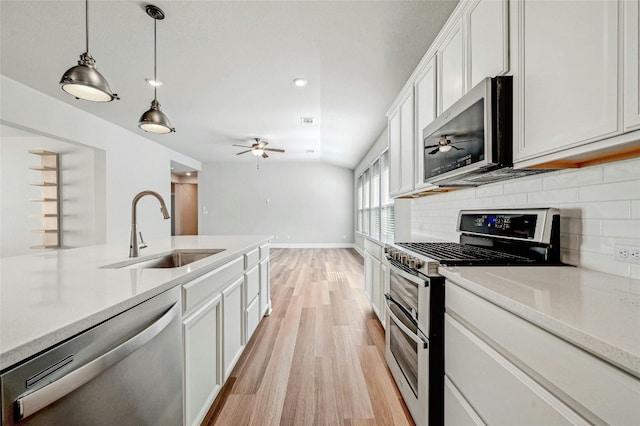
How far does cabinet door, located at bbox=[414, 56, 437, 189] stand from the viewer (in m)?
1.96

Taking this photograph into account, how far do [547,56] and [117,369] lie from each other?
1.82m

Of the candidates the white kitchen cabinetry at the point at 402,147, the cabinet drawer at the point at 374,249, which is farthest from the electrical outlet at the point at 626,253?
the cabinet drawer at the point at 374,249

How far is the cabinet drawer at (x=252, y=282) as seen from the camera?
7.40 ft

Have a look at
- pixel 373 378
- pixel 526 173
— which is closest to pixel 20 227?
pixel 373 378

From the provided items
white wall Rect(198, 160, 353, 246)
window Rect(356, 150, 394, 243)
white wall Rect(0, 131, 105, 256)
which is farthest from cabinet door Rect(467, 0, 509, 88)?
white wall Rect(198, 160, 353, 246)

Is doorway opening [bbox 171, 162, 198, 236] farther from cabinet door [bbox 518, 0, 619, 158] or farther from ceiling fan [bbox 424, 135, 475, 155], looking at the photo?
cabinet door [bbox 518, 0, 619, 158]

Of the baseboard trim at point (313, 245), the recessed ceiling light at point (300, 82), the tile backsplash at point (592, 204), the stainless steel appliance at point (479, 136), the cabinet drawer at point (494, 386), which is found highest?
the recessed ceiling light at point (300, 82)

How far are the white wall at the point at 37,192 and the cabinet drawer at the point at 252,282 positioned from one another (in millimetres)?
3692

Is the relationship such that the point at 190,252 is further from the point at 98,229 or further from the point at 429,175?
the point at 98,229

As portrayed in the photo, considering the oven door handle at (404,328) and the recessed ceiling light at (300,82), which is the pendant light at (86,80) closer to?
the recessed ceiling light at (300,82)

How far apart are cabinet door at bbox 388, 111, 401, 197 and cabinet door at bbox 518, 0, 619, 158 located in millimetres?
1593

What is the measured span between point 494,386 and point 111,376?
118 cm

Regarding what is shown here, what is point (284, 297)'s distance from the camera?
12.1ft

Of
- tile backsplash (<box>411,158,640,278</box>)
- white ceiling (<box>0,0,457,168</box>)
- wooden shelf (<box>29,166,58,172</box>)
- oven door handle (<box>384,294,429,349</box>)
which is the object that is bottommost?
oven door handle (<box>384,294,429,349</box>)
